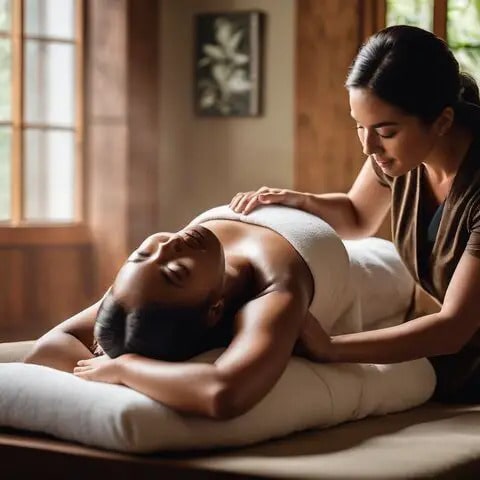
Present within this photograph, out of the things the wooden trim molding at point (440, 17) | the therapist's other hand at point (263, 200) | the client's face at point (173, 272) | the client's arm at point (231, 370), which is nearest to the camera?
the client's arm at point (231, 370)

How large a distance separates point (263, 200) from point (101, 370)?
597 millimetres

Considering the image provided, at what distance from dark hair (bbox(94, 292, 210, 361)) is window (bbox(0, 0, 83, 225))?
9.98ft

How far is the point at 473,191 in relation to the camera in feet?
6.90

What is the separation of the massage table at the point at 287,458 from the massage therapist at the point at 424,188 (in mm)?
176

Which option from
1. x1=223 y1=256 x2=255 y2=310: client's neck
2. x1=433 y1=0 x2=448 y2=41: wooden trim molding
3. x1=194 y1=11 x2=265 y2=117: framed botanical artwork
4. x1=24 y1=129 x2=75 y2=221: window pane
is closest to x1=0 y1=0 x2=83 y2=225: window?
x1=24 y1=129 x2=75 y2=221: window pane

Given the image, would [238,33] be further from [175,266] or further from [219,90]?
[175,266]

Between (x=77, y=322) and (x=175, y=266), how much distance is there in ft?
1.35

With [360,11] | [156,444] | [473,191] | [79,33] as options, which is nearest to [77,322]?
[156,444]

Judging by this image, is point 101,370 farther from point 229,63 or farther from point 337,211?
point 229,63

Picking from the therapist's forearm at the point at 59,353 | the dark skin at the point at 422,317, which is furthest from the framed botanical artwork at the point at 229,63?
the therapist's forearm at the point at 59,353

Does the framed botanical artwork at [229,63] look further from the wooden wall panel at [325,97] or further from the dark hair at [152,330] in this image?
the dark hair at [152,330]

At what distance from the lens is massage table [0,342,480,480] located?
153 cm

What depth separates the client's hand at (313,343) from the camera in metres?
1.94

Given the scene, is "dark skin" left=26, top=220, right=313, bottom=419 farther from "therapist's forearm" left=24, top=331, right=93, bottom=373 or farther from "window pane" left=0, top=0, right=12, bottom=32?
"window pane" left=0, top=0, right=12, bottom=32
